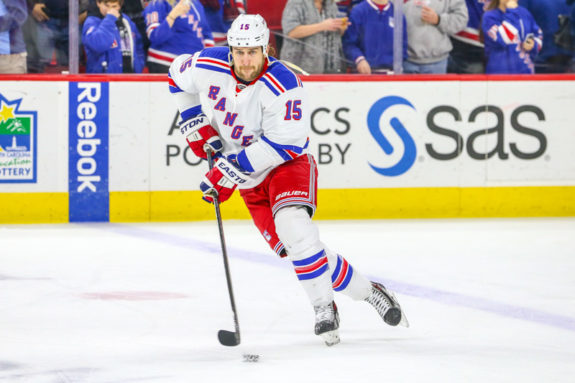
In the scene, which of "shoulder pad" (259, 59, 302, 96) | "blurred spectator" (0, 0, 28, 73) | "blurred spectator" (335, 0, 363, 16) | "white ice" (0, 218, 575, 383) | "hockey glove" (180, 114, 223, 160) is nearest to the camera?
"white ice" (0, 218, 575, 383)

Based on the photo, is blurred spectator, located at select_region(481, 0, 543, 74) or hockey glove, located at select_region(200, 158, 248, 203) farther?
blurred spectator, located at select_region(481, 0, 543, 74)

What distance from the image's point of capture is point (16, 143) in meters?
6.29

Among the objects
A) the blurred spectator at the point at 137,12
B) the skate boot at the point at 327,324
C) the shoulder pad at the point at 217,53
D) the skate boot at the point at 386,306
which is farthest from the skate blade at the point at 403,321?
the blurred spectator at the point at 137,12

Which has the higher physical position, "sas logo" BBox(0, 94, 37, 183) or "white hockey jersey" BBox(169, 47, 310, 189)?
"white hockey jersey" BBox(169, 47, 310, 189)

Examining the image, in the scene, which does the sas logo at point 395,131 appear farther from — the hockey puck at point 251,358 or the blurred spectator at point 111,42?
the hockey puck at point 251,358

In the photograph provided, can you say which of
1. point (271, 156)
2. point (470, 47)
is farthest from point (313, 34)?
point (271, 156)

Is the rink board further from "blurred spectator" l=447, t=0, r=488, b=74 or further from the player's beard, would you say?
the player's beard

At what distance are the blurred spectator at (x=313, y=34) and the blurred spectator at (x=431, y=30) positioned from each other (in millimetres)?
497

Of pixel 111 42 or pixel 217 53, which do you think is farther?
pixel 111 42

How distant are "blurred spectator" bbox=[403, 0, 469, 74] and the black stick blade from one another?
3.84 metres

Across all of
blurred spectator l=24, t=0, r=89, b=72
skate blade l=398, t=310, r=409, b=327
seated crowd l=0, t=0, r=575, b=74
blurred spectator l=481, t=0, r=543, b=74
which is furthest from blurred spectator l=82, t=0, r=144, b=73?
skate blade l=398, t=310, r=409, b=327

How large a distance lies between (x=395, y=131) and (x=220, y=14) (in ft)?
4.77

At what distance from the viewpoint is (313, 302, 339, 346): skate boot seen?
329 cm

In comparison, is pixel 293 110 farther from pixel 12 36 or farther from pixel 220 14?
pixel 12 36
